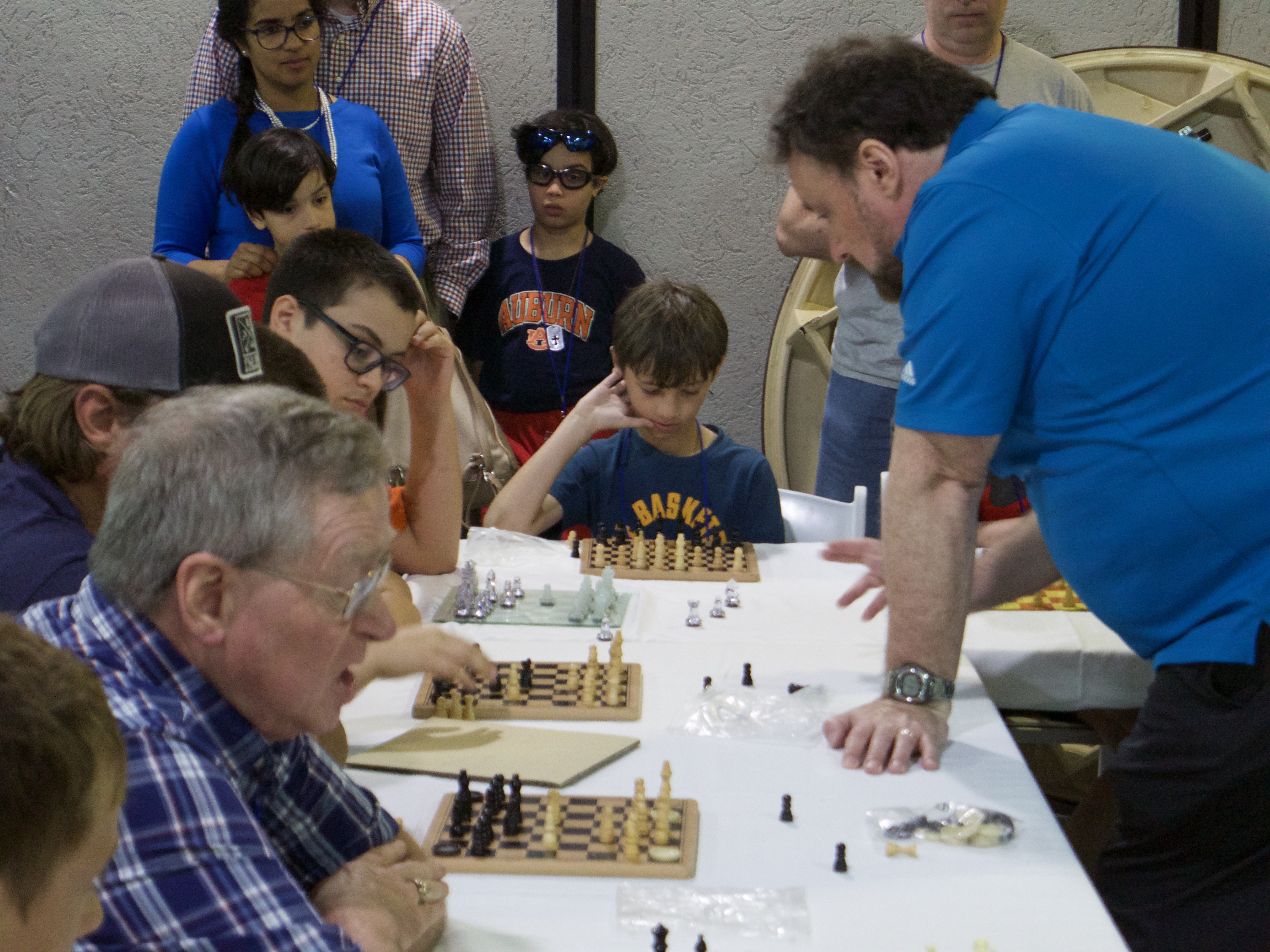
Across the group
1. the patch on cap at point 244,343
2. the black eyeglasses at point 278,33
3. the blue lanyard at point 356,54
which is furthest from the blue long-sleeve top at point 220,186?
the patch on cap at point 244,343

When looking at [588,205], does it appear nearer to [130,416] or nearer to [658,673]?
[658,673]

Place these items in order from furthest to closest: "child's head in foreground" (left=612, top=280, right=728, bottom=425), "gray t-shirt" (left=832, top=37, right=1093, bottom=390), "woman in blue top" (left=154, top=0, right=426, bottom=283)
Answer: "gray t-shirt" (left=832, top=37, right=1093, bottom=390) → "woman in blue top" (left=154, top=0, right=426, bottom=283) → "child's head in foreground" (left=612, top=280, right=728, bottom=425)

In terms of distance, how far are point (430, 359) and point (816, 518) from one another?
4.35 ft

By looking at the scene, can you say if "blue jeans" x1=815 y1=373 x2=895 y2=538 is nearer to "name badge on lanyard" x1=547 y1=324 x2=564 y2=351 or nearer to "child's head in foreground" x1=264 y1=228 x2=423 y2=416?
"name badge on lanyard" x1=547 y1=324 x2=564 y2=351

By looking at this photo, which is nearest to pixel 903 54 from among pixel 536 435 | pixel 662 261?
pixel 536 435

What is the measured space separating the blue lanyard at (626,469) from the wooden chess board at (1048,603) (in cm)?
100

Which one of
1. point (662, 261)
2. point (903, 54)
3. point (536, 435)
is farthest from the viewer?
point (662, 261)

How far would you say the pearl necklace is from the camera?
12.5ft

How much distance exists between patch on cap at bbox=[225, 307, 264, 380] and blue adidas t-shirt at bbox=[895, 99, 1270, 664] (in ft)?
3.50

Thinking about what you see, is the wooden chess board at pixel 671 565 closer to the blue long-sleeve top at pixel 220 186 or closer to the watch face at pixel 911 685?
the watch face at pixel 911 685

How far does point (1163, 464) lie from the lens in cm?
189

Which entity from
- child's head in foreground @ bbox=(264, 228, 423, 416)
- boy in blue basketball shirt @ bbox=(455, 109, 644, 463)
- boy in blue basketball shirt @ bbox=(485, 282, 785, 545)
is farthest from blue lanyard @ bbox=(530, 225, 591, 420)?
child's head in foreground @ bbox=(264, 228, 423, 416)

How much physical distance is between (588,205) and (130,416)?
11.4 ft

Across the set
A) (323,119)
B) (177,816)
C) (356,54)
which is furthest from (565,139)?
(177,816)
